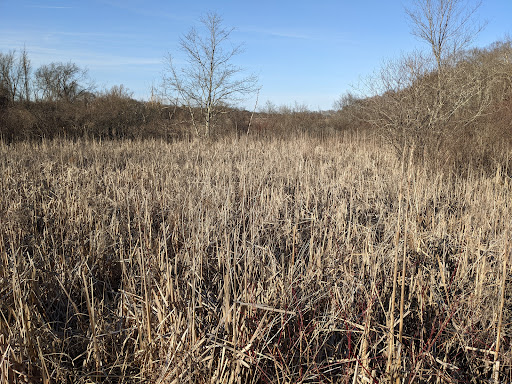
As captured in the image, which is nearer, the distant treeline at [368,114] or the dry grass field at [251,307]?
the dry grass field at [251,307]

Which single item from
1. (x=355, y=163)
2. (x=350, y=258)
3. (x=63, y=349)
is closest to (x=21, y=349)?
(x=63, y=349)

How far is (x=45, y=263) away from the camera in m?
2.27

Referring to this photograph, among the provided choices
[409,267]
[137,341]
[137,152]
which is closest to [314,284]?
[409,267]

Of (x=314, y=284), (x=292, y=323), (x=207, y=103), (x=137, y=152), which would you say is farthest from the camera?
(x=207, y=103)

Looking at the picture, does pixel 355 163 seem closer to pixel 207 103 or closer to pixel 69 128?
pixel 207 103

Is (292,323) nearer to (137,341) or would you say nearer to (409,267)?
(137,341)

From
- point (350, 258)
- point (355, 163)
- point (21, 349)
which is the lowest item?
point (21, 349)

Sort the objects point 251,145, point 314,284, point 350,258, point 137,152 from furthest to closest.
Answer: point 251,145
point 137,152
point 350,258
point 314,284

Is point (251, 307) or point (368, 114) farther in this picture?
point (368, 114)

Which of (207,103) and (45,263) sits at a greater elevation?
(207,103)

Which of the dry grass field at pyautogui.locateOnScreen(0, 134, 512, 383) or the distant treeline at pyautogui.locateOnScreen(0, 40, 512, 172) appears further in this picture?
the distant treeline at pyautogui.locateOnScreen(0, 40, 512, 172)

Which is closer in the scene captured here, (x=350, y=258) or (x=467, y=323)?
(x=467, y=323)

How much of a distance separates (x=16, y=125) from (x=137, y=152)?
7.71 meters

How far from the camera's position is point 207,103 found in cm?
1186
